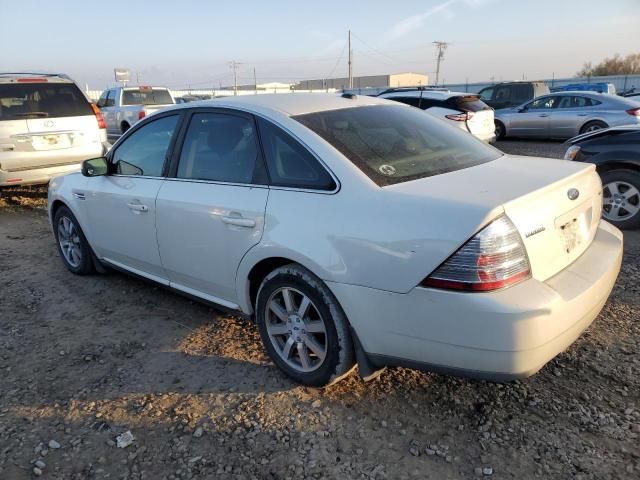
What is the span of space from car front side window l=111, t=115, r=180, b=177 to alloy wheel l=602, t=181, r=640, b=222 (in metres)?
4.65

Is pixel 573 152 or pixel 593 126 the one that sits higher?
pixel 593 126

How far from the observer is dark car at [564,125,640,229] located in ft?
18.2

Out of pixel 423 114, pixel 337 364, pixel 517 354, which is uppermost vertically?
pixel 423 114

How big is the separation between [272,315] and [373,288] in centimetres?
87

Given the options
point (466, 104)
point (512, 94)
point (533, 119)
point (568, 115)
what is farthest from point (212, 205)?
point (512, 94)

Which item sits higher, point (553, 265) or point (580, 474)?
point (553, 265)

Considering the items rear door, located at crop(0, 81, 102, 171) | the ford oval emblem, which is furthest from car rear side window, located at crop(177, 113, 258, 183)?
rear door, located at crop(0, 81, 102, 171)

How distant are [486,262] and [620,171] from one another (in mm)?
4395

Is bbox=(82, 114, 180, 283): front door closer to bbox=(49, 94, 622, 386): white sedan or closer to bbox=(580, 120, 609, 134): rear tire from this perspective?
bbox=(49, 94, 622, 386): white sedan

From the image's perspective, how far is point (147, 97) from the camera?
51.2 feet

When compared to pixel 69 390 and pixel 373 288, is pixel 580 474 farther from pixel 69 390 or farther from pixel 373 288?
pixel 69 390

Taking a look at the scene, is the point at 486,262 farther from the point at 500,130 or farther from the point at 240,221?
the point at 500,130

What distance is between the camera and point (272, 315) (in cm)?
305

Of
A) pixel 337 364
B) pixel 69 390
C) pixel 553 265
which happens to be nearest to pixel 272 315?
pixel 337 364
